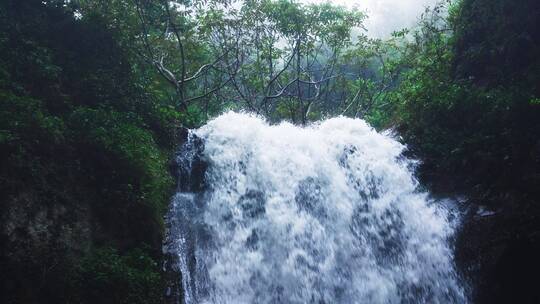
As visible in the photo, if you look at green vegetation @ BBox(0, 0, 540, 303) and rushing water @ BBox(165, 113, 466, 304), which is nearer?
green vegetation @ BBox(0, 0, 540, 303)

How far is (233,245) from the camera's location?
314 inches

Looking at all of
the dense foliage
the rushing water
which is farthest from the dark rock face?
the rushing water

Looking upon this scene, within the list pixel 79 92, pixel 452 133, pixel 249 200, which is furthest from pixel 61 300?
pixel 452 133

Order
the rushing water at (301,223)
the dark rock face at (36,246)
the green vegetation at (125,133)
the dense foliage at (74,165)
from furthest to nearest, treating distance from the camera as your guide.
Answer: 1. the rushing water at (301,223)
2. the green vegetation at (125,133)
3. the dense foliage at (74,165)
4. the dark rock face at (36,246)

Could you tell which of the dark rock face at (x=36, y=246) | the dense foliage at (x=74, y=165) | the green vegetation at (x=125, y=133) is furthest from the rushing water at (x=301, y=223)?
the dark rock face at (x=36, y=246)

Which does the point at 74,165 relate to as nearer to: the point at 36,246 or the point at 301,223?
the point at 36,246

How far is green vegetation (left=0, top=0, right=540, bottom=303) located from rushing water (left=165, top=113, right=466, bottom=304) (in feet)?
2.38

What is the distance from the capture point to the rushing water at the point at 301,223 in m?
7.56

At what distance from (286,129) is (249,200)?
3.01 m

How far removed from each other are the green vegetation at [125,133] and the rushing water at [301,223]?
725mm

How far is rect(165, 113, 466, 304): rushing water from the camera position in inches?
298

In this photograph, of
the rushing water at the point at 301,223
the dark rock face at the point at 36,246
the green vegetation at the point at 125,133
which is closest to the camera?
the dark rock face at the point at 36,246

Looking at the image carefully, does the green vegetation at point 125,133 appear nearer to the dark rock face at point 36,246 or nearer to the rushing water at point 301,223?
the dark rock face at point 36,246

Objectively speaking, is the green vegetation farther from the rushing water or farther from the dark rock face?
the rushing water
